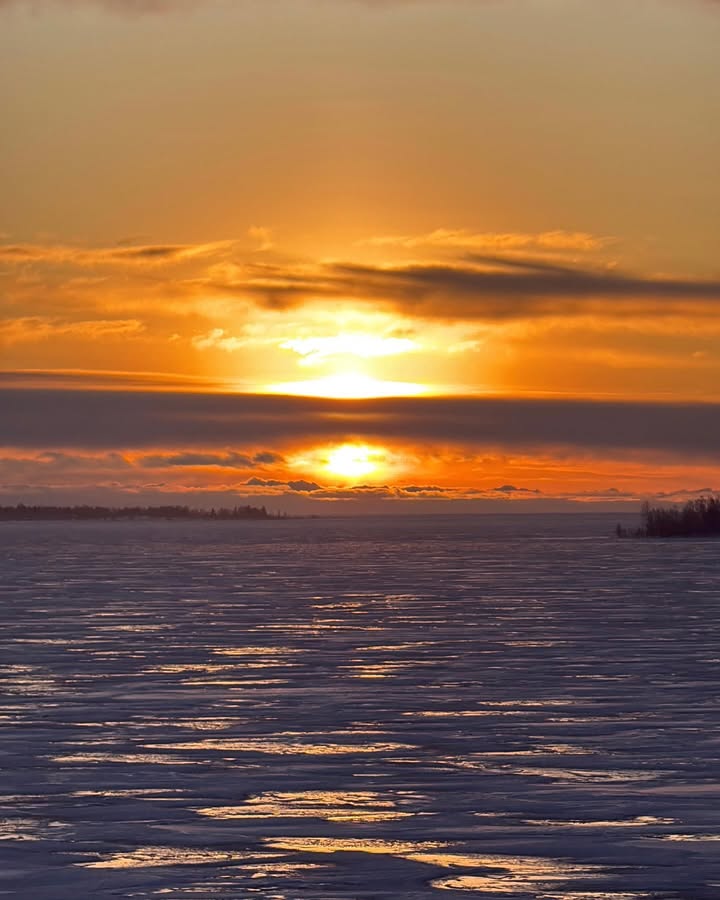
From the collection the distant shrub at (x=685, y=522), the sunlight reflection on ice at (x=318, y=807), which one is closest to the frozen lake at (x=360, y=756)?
the sunlight reflection on ice at (x=318, y=807)

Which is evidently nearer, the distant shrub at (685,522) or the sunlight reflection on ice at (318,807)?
the sunlight reflection on ice at (318,807)

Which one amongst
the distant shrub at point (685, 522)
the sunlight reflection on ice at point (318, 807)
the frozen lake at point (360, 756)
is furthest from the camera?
the distant shrub at point (685, 522)

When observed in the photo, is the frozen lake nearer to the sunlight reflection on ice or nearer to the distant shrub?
the sunlight reflection on ice

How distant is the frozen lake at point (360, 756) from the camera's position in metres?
11.5

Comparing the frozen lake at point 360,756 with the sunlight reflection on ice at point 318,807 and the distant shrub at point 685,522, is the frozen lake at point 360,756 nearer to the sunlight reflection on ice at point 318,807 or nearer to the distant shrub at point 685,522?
the sunlight reflection on ice at point 318,807

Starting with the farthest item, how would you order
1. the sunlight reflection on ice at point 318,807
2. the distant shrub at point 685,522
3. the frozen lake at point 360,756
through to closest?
the distant shrub at point 685,522 → the sunlight reflection on ice at point 318,807 → the frozen lake at point 360,756

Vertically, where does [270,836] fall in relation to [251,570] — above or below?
below

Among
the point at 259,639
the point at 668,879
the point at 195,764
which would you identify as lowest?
the point at 668,879

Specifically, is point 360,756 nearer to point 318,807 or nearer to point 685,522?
point 318,807

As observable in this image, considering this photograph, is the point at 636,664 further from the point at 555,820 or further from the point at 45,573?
the point at 45,573

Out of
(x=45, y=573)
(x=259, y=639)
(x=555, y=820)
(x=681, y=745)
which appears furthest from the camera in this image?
(x=45, y=573)

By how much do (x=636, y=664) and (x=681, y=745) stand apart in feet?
30.3

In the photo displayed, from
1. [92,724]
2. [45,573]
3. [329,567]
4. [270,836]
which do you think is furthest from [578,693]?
[329,567]

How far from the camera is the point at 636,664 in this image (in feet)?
86.3
